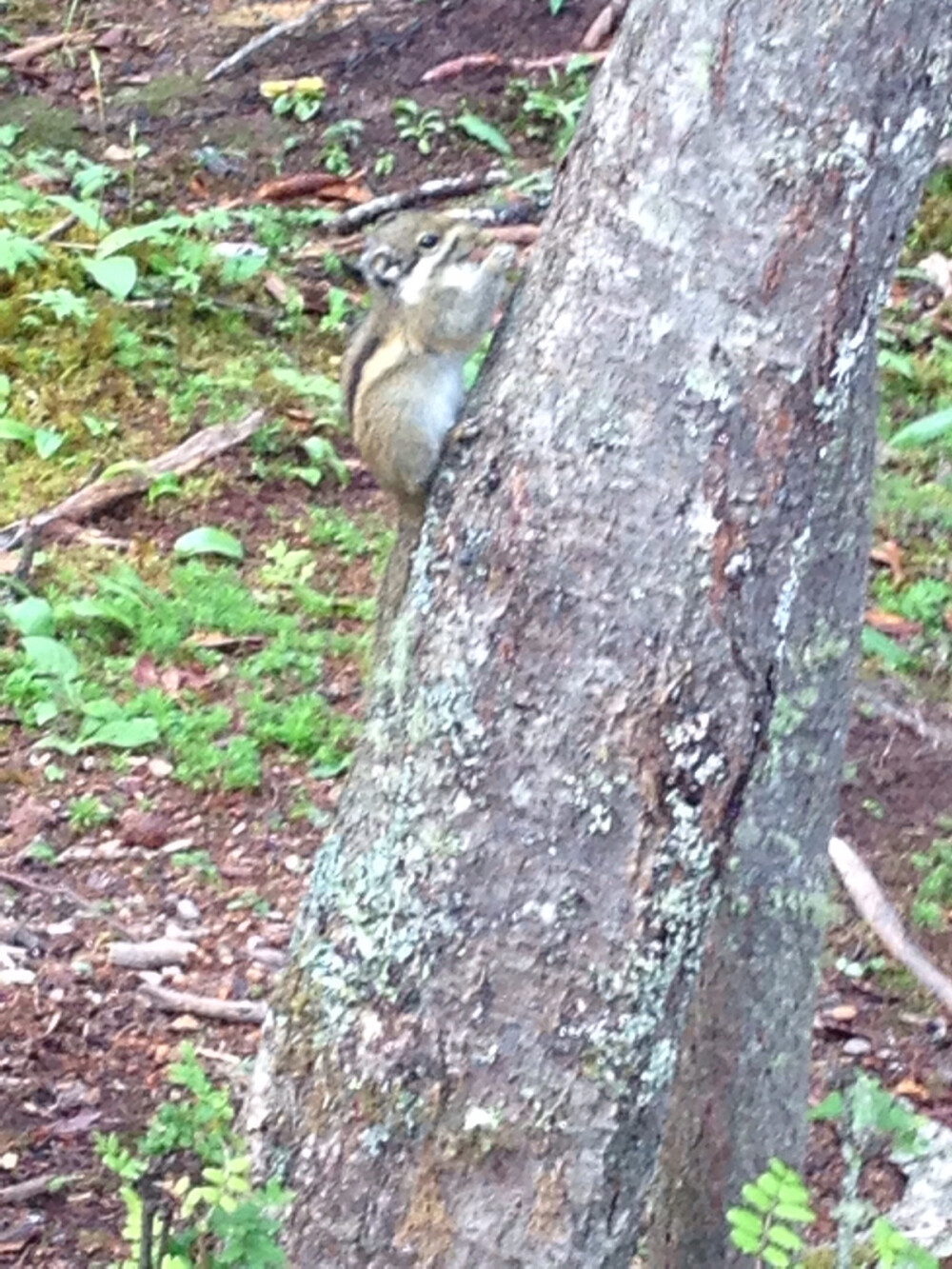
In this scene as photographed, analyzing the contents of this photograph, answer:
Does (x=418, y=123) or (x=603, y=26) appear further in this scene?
(x=603, y=26)

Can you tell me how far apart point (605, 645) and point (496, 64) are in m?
6.51

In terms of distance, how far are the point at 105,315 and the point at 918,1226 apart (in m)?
4.16

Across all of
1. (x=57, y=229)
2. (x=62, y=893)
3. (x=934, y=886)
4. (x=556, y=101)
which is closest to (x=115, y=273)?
(x=57, y=229)

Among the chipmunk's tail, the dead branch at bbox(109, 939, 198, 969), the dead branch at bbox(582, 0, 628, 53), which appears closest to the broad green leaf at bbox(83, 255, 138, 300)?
the dead branch at bbox(582, 0, 628, 53)

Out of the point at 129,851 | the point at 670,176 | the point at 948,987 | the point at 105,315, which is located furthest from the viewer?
the point at 105,315

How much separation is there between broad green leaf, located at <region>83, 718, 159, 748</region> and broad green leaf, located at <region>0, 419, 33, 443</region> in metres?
1.51

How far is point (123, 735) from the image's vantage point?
4742 millimetres

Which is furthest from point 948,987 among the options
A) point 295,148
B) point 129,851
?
point 295,148

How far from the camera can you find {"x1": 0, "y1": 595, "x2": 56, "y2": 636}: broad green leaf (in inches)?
200

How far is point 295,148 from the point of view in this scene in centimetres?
792

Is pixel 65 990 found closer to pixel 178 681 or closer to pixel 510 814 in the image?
pixel 178 681

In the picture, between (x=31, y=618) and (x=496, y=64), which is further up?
(x=496, y=64)

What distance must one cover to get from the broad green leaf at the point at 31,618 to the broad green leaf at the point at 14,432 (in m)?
0.94

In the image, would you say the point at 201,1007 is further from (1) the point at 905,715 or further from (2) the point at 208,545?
(1) the point at 905,715
